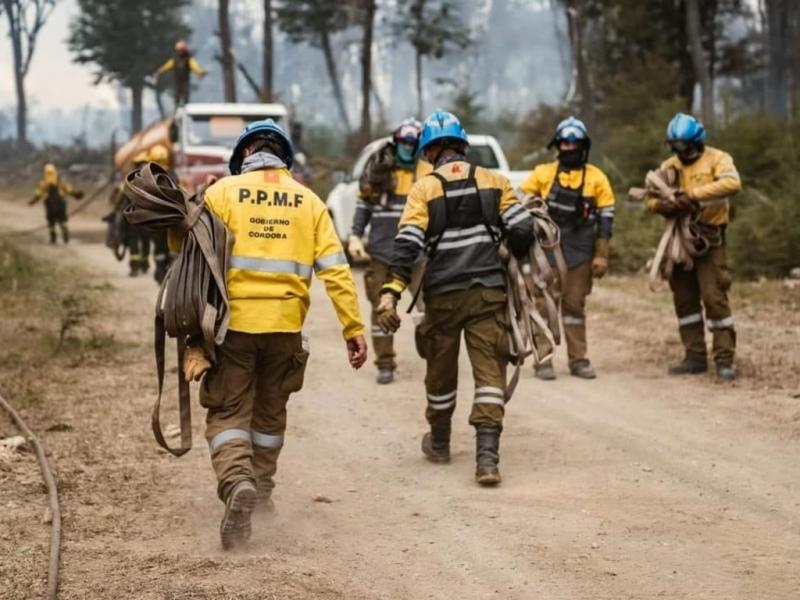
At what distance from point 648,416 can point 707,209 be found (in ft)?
6.13

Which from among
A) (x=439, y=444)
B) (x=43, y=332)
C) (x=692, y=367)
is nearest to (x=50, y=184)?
(x=43, y=332)

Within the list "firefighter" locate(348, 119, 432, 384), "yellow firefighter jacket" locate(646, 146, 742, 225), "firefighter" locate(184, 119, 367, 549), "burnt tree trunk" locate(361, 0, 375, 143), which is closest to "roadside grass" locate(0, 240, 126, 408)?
"firefighter" locate(348, 119, 432, 384)

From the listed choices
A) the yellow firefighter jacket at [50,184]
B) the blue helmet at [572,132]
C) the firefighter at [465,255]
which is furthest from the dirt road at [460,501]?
the yellow firefighter jacket at [50,184]

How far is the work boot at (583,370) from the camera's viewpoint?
10352mm

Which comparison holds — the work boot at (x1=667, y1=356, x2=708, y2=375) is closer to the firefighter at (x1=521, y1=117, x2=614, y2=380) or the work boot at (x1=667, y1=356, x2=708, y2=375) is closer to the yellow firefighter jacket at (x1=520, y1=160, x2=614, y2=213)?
the firefighter at (x1=521, y1=117, x2=614, y2=380)

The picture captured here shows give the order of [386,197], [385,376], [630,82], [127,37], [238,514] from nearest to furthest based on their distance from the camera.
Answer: [238,514] → [386,197] → [385,376] → [630,82] → [127,37]

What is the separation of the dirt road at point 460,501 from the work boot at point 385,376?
88 millimetres

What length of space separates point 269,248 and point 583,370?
4.99 m

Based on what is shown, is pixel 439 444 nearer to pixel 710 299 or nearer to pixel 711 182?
pixel 710 299

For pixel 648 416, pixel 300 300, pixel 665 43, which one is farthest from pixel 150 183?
pixel 665 43

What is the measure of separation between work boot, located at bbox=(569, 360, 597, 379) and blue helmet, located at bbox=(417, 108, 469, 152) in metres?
3.57

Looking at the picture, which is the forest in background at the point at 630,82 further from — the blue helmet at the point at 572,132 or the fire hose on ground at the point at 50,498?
the fire hose on ground at the point at 50,498

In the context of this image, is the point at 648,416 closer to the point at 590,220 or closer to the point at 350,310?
the point at 590,220

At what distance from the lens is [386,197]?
32.8 ft
